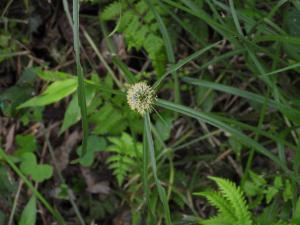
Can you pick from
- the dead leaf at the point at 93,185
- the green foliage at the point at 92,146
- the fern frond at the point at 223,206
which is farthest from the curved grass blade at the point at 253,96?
the dead leaf at the point at 93,185

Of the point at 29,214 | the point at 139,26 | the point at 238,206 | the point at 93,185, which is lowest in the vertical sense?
the point at 238,206

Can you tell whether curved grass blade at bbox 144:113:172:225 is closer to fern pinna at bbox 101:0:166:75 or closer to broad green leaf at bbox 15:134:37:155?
fern pinna at bbox 101:0:166:75

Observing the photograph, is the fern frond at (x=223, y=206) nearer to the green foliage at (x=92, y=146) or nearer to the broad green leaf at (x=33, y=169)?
the green foliage at (x=92, y=146)

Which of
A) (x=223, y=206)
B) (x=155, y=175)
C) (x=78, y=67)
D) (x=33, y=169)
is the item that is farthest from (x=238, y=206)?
(x=33, y=169)

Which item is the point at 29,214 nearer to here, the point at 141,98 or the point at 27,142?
the point at 27,142

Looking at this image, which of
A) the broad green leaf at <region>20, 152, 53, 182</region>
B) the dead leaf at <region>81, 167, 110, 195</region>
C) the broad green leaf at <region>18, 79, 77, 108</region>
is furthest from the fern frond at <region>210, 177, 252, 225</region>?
the broad green leaf at <region>20, 152, 53, 182</region>
